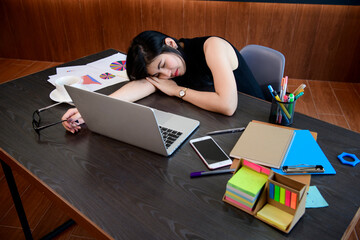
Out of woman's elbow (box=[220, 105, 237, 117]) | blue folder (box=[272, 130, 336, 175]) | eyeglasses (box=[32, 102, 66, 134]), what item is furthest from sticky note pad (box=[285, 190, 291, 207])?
eyeglasses (box=[32, 102, 66, 134])

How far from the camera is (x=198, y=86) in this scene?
1545mm

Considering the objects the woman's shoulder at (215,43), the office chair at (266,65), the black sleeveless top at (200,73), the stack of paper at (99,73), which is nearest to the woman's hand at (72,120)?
the stack of paper at (99,73)

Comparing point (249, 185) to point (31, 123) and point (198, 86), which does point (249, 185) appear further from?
point (31, 123)

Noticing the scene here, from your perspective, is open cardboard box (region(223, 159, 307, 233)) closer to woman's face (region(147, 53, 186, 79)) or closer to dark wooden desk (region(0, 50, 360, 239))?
dark wooden desk (region(0, 50, 360, 239))

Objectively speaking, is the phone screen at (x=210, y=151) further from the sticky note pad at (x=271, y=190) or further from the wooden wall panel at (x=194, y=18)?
the wooden wall panel at (x=194, y=18)

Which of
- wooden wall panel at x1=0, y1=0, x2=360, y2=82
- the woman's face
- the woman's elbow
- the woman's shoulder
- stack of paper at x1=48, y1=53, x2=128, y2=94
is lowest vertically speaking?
wooden wall panel at x1=0, y1=0, x2=360, y2=82

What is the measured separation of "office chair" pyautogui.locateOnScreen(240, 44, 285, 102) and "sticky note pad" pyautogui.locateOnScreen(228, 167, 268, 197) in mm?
920

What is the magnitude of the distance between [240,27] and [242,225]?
2.78m

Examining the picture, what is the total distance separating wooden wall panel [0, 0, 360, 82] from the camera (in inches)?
122

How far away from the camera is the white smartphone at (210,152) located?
1.02 m

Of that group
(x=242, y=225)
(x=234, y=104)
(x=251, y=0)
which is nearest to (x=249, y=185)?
(x=242, y=225)

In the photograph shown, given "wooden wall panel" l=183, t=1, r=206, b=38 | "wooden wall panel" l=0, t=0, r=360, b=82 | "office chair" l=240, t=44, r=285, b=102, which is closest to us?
"office chair" l=240, t=44, r=285, b=102

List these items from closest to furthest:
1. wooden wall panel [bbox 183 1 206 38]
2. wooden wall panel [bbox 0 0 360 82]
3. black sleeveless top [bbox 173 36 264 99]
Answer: black sleeveless top [bbox 173 36 264 99], wooden wall panel [bbox 0 0 360 82], wooden wall panel [bbox 183 1 206 38]

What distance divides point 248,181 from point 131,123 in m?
0.43
